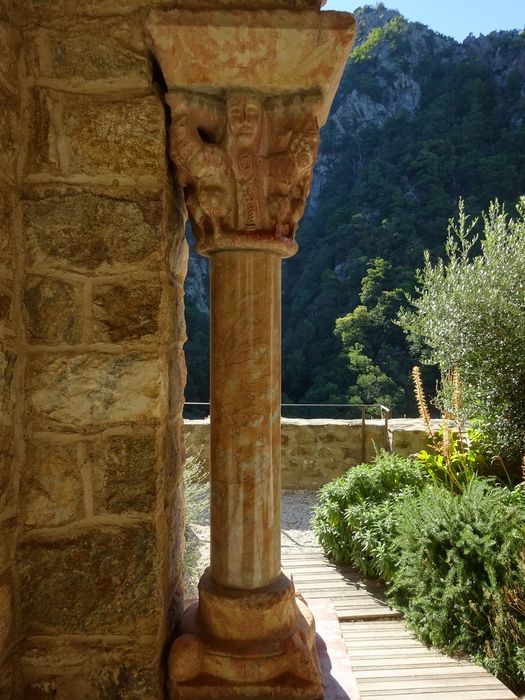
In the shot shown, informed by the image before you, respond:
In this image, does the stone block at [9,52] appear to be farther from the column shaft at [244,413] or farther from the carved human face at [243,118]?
the column shaft at [244,413]

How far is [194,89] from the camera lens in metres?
1.14

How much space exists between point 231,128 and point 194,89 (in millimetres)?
114

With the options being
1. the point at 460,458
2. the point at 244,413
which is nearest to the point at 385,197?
the point at 460,458

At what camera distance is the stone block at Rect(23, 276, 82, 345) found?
1108mm

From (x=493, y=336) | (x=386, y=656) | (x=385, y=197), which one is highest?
(x=385, y=197)

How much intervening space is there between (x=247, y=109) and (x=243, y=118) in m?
0.02

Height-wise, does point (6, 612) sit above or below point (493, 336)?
below

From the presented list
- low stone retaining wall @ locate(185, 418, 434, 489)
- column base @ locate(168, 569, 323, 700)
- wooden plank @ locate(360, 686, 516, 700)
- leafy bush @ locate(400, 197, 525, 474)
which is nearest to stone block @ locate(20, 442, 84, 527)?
column base @ locate(168, 569, 323, 700)

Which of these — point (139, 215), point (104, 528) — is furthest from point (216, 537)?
point (139, 215)

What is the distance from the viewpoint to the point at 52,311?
3.64 feet

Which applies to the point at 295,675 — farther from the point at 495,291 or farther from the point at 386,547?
the point at 495,291

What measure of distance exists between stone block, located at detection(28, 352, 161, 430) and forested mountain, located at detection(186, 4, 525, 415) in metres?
12.8

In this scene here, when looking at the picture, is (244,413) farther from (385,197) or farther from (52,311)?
(385,197)

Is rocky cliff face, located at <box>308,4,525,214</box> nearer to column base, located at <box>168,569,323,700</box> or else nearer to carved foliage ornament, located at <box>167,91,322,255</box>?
carved foliage ornament, located at <box>167,91,322,255</box>
